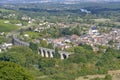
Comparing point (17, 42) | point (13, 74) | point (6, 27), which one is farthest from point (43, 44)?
point (13, 74)

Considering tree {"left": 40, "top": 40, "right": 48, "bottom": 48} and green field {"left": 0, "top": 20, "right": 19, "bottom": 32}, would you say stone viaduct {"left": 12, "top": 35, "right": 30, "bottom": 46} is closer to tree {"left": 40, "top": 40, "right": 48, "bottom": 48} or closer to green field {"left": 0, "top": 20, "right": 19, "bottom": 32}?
tree {"left": 40, "top": 40, "right": 48, "bottom": 48}

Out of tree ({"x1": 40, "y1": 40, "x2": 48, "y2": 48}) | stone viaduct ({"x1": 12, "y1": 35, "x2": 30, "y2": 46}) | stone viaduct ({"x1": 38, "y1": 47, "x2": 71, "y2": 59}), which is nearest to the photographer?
stone viaduct ({"x1": 38, "y1": 47, "x2": 71, "y2": 59})

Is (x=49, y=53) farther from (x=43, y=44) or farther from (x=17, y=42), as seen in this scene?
(x=17, y=42)

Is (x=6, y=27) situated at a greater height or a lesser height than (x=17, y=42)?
lesser

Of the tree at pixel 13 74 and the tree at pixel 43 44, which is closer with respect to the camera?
the tree at pixel 13 74

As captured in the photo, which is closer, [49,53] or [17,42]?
[49,53]

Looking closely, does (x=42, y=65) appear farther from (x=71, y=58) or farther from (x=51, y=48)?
(x=51, y=48)

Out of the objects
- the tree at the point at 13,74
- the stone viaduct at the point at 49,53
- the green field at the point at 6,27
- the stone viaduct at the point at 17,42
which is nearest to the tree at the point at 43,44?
the stone viaduct at the point at 49,53

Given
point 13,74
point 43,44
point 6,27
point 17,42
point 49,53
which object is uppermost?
Answer: point 13,74

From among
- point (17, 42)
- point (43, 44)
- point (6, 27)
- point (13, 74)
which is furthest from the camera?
point (6, 27)

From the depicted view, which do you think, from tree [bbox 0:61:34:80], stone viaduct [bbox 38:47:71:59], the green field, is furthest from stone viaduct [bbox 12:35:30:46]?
tree [bbox 0:61:34:80]

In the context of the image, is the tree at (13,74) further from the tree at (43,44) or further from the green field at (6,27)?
the green field at (6,27)
